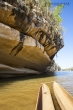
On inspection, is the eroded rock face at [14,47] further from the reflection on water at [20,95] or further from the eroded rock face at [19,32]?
the reflection on water at [20,95]

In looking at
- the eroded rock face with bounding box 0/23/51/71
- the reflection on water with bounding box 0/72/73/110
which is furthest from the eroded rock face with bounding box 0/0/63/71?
the reflection on water with bounding box 0/72/73/110

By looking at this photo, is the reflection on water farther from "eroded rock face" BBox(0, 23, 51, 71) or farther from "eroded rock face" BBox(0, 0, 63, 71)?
"eroded rock face" BBox(0, 0, 63, 71)

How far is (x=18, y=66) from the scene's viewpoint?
18.1 meters

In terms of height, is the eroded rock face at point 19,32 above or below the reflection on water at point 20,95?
above

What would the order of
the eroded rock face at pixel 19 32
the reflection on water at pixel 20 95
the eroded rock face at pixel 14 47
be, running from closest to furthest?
the reflection on water at pixel 20 95
the eroded rock face at pixel 19 32
the eroded rock face at pixel 14 47

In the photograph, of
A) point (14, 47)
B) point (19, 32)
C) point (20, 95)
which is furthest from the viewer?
point (14, 47)

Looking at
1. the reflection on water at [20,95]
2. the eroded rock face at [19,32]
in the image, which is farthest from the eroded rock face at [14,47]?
the reflection on water at [20,95]

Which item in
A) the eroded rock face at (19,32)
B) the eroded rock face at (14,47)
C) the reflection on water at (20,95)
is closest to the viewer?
the reflection on water at (20,95)

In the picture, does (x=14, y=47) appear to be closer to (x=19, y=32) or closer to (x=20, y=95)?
(x=19, y=32)

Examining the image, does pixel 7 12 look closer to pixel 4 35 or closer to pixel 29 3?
pixel 4 35

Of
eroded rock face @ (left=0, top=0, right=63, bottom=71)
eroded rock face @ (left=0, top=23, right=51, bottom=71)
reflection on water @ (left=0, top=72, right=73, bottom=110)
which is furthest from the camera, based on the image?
eroded rock face @ (left=0, top=23, right=51, bottom=71)

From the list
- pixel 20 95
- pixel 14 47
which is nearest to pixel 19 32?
pixel 14 47

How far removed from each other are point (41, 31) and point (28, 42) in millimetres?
2714

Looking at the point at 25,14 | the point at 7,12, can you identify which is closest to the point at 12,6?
the point at 7,12
